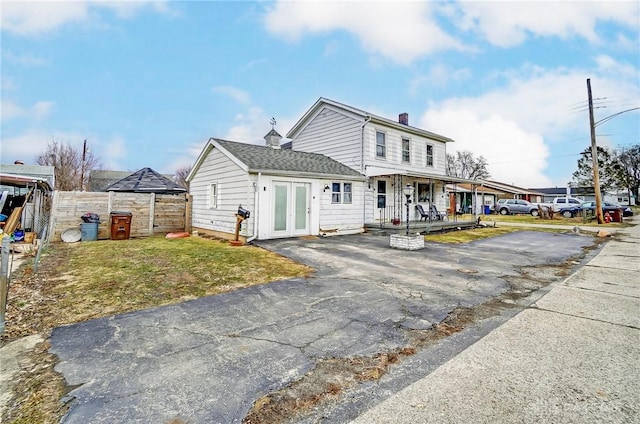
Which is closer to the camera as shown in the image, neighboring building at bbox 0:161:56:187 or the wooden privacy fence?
Result: the wooden privacy fence

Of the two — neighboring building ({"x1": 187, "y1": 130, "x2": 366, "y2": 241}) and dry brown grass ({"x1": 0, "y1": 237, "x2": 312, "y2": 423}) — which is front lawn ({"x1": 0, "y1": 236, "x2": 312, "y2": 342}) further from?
neighboring building ({"x1": 187, "y1": 130, "x2": 366, "y2": 241})

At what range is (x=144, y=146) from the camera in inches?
1329

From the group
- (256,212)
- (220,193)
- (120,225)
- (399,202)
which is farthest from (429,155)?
(120,225)

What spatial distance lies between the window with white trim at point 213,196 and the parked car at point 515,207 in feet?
100.0

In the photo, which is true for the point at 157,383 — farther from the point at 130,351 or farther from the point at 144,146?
the point at 144,146

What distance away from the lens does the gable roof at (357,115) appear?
14258 millimetres

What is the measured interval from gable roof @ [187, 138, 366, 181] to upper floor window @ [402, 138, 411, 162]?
4.13m

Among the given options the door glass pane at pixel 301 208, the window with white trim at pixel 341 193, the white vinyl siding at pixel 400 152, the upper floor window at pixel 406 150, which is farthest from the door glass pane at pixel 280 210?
the upper floor window at pixel 406 150

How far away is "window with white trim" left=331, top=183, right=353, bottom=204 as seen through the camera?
12691 millimetres

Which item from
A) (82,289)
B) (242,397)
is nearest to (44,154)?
(82,289)

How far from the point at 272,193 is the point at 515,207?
30215 mm

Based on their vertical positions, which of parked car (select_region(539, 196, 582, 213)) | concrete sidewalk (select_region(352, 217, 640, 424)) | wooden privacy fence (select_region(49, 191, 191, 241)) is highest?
parked car (select_region(539, 196, 582, 213))

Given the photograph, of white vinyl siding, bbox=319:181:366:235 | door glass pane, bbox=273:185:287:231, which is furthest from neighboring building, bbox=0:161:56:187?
white vinyl siding, bbox=319:181:366:235

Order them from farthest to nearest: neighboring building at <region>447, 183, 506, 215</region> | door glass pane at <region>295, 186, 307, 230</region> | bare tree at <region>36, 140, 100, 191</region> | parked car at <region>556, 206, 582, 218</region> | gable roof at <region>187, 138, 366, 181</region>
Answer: neighboring building at <region>447, 183, 506, 215</region>, bare tree at <region>36, 140, 100, 191</region>, parked car at <region>556, 206, 582, 218</region>, door glass pane at <region>295, 186, 307, 230</region>, gable roof at <region>187, 138, 366, 181</region>
